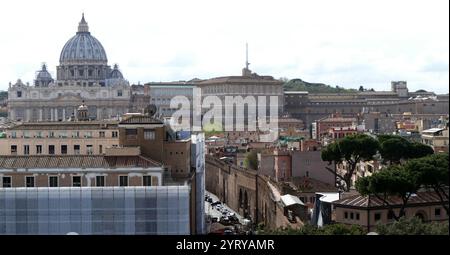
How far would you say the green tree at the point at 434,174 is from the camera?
279 inches

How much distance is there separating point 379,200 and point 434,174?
47cm

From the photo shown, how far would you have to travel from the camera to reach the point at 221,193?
15.3m

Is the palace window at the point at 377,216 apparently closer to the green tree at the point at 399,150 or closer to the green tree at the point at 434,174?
the green tree at the point at 434,174

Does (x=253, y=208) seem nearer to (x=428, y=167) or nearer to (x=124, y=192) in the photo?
(x=428, y=167)

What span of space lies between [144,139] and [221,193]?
7088 millimetres

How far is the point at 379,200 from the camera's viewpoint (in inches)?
287

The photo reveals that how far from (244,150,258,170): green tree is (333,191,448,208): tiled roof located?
8009mm

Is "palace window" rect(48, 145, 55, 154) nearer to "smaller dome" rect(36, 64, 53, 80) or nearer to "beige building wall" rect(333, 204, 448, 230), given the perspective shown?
"beige building wall" rect(333, 204, 448, 230)

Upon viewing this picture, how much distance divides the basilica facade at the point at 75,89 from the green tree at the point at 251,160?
13.3 meters

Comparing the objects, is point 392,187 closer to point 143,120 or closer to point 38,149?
point 143,120

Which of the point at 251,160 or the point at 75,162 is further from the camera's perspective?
the point at 251,160

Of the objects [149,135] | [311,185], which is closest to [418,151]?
[311,185]

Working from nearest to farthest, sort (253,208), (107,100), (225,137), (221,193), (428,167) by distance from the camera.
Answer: (428,167) < (253,208) < (221,193) < (225,137) < (107,100)
